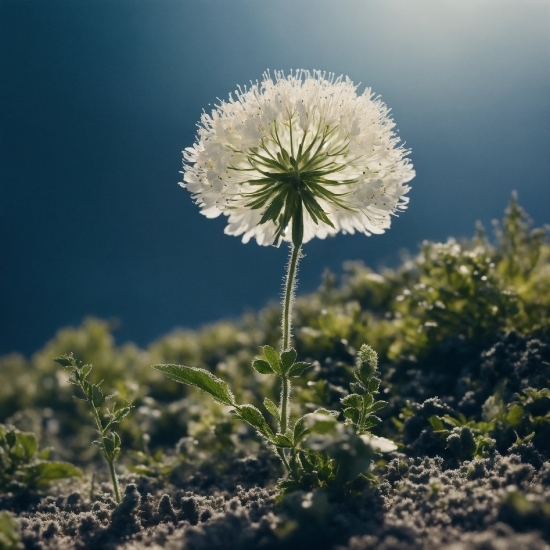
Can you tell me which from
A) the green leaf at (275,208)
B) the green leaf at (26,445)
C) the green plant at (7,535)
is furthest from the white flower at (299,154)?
the green leaf at (26,445)

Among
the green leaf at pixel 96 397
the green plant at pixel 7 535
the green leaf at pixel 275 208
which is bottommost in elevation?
the green plant at pixel 7 535

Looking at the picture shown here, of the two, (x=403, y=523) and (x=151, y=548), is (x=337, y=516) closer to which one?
(x=403, y=523)

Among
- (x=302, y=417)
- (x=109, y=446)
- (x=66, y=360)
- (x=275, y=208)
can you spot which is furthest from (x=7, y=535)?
(x=275, y=208)

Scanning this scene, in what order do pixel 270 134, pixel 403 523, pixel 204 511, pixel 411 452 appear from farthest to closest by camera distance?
pixel 411 452
pixel 270 134
pixel 204 511
pixel 403 523

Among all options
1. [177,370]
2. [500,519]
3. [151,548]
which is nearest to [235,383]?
[177,370]

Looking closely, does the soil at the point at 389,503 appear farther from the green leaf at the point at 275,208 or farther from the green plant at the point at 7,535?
the green leaf at the point at 275,208

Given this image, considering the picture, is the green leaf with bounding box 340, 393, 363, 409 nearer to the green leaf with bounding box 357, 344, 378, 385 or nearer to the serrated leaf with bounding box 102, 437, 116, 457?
the green leaf with bounding box 357, 344, 378, 385

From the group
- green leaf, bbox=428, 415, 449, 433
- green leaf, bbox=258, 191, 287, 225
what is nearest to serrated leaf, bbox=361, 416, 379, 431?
green leaf, bbox=428, 415, 449, 433
